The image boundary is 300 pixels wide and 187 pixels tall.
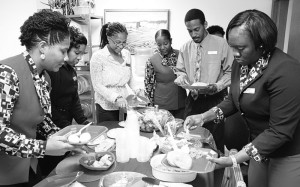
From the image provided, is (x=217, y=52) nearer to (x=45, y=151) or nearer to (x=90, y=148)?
(x=90, y=148)

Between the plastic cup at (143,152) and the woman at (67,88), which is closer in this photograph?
the plastic cup at (143,152)

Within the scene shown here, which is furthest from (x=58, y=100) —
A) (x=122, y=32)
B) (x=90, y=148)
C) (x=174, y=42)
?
(x=174, y=42)

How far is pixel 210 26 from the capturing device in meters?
3.70

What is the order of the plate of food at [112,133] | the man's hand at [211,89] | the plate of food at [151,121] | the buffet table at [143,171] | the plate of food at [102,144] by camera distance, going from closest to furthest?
the buffet table at [143,171], the plate of food at [102,144], the plate of food at [112,133], the plate of food at [151,121], the man's hand at [211,89]

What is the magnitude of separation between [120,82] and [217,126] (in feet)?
3.56

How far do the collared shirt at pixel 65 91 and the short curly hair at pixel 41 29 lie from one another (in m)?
0.71

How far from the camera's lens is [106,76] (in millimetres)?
2496

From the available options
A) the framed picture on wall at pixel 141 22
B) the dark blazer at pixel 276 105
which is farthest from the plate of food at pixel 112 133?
the framed picture on wall at pixel 141 22

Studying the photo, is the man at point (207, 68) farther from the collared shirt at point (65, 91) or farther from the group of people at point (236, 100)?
the collared shirt at point (65, 91)

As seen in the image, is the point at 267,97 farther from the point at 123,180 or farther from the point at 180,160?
the point at 123,180

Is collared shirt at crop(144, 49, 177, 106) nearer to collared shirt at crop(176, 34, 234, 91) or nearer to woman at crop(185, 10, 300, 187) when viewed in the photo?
collared shirt at crop(176, 34, 234, 91)

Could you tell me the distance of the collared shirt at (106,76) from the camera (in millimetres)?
2469

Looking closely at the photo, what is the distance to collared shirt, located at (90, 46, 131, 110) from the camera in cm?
247

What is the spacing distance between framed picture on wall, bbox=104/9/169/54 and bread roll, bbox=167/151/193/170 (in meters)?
2.99
